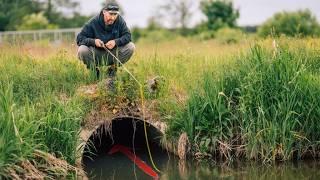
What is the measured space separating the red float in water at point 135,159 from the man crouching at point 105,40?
105 centimetres

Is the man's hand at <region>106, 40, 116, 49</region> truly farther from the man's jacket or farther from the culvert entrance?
the culvert entrance

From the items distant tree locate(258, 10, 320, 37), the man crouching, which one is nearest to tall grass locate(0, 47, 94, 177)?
the man crouching

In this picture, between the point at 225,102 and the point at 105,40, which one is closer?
the point at 225,102

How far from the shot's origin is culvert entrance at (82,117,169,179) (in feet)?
24.5

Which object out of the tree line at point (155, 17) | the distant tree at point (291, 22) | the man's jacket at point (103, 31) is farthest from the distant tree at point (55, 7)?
the man's jacket at point (103, 31)

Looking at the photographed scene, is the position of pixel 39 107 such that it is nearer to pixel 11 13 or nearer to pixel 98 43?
pixel 98 43

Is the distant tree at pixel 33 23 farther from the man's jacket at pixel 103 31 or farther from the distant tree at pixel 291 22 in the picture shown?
the man's jacket at pixel 103 31

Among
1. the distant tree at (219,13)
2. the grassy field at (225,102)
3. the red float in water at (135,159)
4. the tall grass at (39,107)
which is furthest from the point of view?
the distant tree at (219,13)

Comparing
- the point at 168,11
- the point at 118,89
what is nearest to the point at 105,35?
the point at 118,89

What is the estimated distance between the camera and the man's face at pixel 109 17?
838cm

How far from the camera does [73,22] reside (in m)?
31.9

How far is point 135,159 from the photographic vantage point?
814cm

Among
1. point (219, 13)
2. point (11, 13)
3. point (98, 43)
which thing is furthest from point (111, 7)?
point (219, 13)

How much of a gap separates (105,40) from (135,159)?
1.66 m
